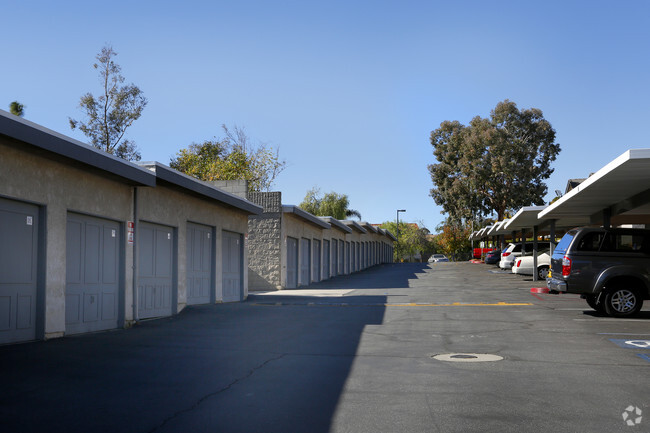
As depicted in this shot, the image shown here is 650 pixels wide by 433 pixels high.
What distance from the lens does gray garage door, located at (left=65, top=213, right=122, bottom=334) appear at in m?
12.6

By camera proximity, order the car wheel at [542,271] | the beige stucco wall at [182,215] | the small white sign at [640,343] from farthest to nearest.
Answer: the car wheel at [542,271], the beige stucco wall at [182,215], the small white sign at [640,343]

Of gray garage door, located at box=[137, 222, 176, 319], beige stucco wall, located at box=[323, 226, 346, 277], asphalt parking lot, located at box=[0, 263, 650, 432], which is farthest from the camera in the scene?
beige stucco wall, located at box=[323, 226, 346, 277]

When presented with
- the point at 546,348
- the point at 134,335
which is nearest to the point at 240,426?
the point at 546,348

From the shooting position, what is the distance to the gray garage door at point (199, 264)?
61.2 feet

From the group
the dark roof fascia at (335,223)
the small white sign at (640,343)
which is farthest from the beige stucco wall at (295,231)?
the small white sign at (640,343)

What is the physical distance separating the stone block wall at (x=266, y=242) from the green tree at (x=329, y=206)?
39.4m

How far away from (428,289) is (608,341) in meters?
15.3

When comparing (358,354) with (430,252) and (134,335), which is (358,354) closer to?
(134,335)

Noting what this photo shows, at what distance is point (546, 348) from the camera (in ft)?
34.8

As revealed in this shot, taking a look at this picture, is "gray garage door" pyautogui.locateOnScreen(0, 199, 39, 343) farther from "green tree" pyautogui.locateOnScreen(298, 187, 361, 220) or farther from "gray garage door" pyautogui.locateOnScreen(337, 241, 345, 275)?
"green tree" pyautogui.locateOnScreen(298, 187, 361, 220)

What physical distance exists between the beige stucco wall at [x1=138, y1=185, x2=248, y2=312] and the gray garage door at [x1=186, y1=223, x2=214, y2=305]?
251mm

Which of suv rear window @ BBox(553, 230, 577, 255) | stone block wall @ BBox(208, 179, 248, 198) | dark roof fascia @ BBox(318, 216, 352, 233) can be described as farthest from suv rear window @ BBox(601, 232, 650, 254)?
dark roof fascia @ BBox(318, 216, 352, 233)

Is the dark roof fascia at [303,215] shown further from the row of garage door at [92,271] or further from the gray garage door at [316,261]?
the row of garage door at [92,271]

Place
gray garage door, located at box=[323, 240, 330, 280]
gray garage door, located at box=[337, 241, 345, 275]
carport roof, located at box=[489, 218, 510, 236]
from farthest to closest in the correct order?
gray garage door, located at box=[337, 241, 345, 275], gray garage door, located at box=[323, 240, 330, 280], carport roof, located at box=[489, 218, 510, 236]
